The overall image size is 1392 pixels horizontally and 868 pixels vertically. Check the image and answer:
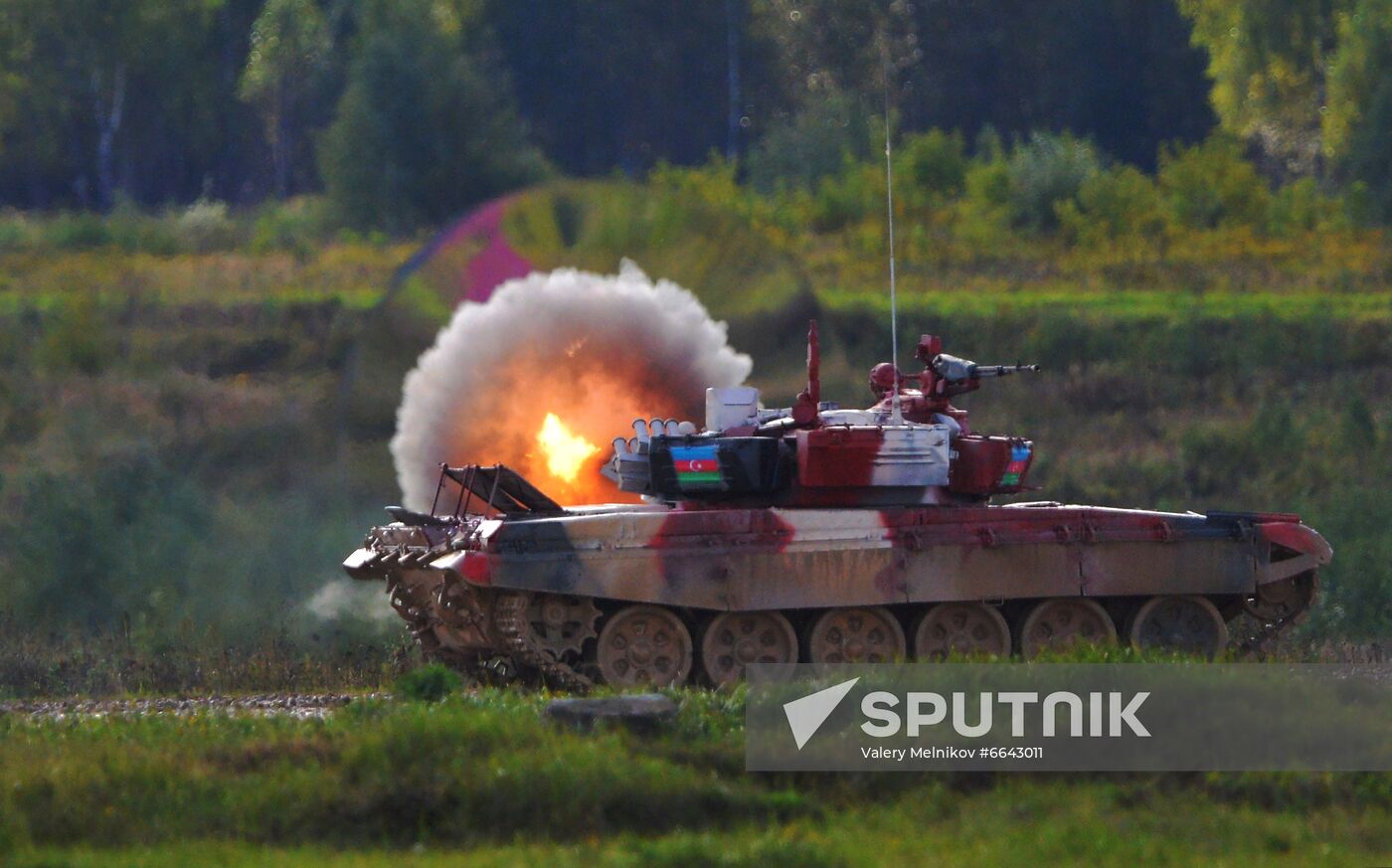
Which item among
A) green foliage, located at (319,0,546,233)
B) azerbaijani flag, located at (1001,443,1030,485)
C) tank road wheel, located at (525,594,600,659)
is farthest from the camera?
green foliage, located at (319,0,546,233)

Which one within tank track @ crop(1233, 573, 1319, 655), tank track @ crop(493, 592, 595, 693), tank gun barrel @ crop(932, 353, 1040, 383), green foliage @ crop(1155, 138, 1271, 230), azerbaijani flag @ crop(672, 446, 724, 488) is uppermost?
green foliage @ crop(1155, 138, 1271, 230)

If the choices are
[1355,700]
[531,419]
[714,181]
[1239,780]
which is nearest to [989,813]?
[1239,780]

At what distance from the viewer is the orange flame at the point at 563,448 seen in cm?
2409

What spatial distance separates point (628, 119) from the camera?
60750mm

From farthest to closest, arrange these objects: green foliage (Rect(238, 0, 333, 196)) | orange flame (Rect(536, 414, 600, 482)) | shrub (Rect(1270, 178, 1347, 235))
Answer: green foliage (Rect(238, 0, 333, 196))
shrub (Rect(1270, 178, 1347, 235))
orange flame (Rect(536, 414, 600, 482))

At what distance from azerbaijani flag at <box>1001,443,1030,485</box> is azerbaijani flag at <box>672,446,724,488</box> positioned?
8.96 ft

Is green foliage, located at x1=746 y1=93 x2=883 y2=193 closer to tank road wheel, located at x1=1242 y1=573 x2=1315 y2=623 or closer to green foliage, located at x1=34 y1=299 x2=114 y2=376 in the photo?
green foliage, located at x1=34 y1=299 x2=114 y2=376

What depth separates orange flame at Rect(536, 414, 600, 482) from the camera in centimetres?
2409

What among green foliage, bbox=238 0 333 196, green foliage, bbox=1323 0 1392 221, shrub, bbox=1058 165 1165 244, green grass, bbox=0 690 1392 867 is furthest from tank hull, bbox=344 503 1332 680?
green foliage, bbox=238 0 333 196

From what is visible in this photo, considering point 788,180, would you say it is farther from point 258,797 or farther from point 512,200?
point 258,797

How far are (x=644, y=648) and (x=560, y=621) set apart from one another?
0.82 m

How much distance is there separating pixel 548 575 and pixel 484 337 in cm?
483

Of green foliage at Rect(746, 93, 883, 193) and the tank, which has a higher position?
green foliage at Rect(746, 93, 883, 193)

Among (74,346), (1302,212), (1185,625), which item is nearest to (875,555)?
(1185,625)
